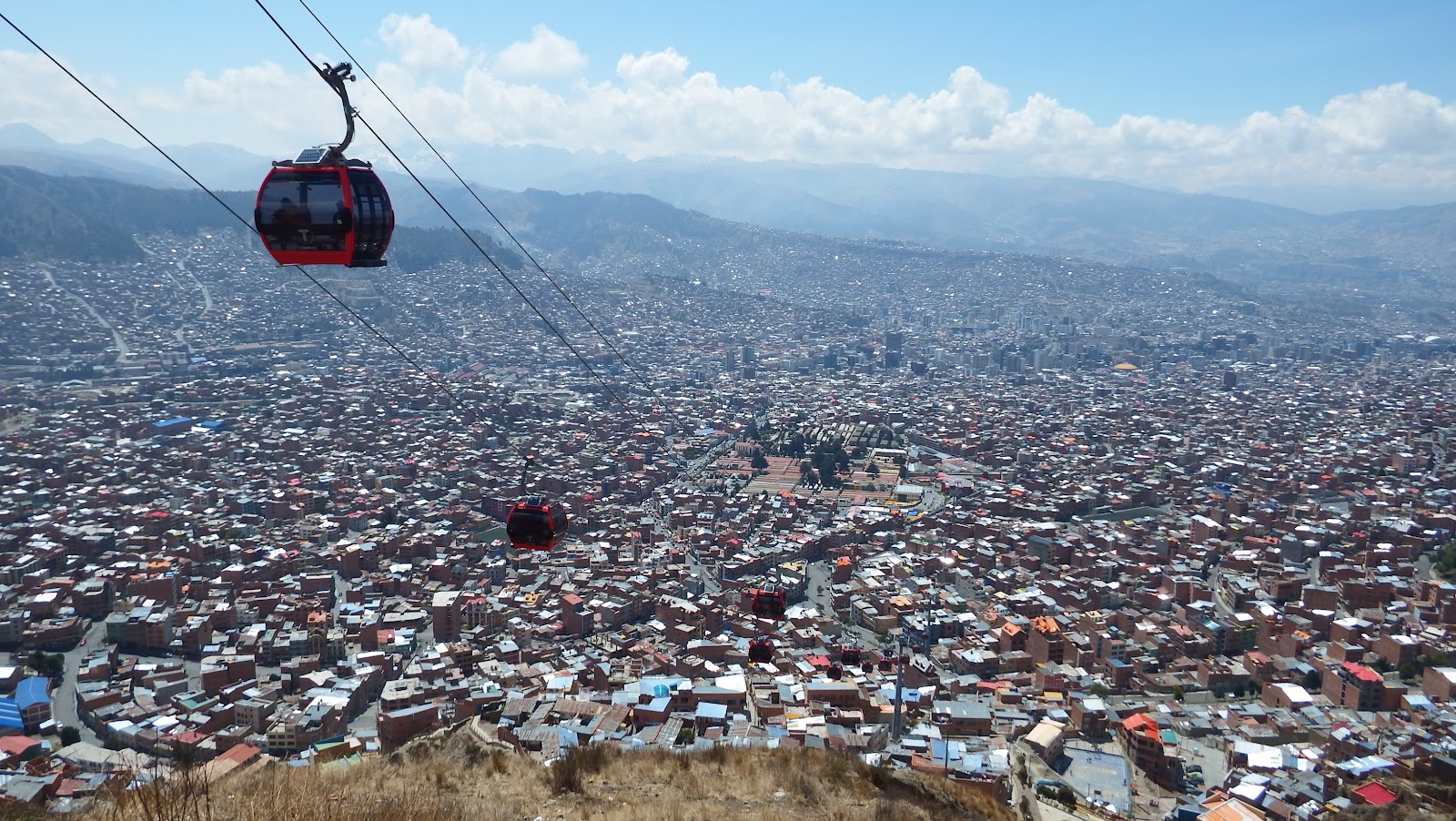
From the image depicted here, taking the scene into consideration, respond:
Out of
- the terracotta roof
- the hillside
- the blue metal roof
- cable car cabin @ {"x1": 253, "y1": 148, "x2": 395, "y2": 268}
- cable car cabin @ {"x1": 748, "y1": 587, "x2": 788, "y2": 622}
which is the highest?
cable car cabin @ {"x1": 253, "y1": 148, "x2": 395, "y2": 268}

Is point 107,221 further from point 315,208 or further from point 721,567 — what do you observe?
point 315,208

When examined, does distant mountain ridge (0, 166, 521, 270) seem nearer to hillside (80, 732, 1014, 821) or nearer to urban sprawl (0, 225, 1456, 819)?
urban sprawl (0, 225, 1456, 819)

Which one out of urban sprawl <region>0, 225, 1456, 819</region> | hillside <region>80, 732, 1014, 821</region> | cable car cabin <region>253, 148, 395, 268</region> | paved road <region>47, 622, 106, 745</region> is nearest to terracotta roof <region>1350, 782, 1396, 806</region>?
urban sprawl <region>0, 225, 1456, 819</region>

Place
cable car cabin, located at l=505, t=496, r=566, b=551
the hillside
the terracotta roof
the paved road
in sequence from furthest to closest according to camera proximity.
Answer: the paved road
the terracotta roof
cable car cabin, located at l=505, t=496, r=566, b=551
the hillside

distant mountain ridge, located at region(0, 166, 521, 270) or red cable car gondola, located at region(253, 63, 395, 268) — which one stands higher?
red cable car gondola, located at region(253, 63, 395, 268)

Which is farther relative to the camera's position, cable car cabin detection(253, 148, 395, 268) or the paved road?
the paved road

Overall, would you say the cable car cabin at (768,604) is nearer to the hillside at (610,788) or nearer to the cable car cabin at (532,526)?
the hillside at (610,788)

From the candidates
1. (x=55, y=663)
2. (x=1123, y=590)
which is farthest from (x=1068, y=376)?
(x=55, y=663)

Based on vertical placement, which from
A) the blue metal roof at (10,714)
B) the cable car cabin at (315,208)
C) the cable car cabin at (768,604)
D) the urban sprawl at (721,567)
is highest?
the cable car cabin at (315,208)

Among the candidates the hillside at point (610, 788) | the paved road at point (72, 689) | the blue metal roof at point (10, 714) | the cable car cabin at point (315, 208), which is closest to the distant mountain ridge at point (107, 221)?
the paved road at point (72, 689)
